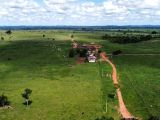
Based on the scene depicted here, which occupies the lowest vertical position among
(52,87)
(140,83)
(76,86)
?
(52,87)

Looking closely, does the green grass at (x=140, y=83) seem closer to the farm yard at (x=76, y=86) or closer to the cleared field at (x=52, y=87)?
the farm yard at (x=76, y=86)

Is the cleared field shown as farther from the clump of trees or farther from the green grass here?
the green grass

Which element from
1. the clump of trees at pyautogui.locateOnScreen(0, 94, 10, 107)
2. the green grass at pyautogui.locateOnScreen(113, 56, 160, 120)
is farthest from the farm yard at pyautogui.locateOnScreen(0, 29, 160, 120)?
the clump of trees at pyautogui.locateOnScreen(0, 94, 10, 107)

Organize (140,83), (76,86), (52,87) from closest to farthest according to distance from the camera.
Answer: (52,87) < (76,86) < (140,83)

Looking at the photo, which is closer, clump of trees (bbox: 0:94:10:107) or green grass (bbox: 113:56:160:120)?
green grass (bbox: 113:56:160:120)

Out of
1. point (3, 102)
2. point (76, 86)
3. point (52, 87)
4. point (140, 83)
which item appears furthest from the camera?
point (140, 83)

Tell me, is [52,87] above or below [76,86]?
below

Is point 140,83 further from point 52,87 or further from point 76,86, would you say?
point 52,87

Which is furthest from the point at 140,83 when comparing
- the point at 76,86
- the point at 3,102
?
the point at 3,102

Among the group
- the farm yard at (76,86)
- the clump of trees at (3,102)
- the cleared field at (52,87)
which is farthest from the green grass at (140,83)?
the clump of trees at (3,102)
